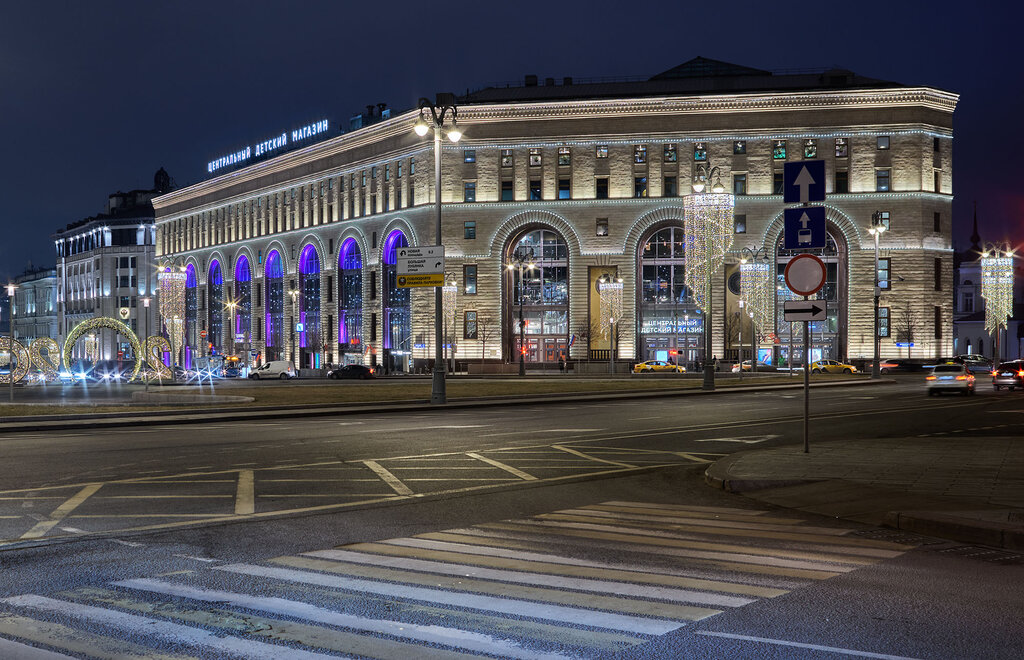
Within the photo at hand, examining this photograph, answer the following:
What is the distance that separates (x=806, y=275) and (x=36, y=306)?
192183mm

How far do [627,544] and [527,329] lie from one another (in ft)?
275

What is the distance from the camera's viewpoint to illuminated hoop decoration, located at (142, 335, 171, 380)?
56.8 m

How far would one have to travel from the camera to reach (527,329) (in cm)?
9356

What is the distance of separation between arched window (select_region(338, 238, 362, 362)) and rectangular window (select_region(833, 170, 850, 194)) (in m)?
47.1

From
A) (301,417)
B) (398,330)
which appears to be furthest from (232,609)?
(398,330)

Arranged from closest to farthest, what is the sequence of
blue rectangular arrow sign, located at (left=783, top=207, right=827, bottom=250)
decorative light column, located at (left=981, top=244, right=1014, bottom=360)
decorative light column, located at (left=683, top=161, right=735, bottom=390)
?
blue rectangular arrow sign, located at (left=783, top=207, right=827, bottom=250) → decorative light column, located at (left=683, top=161, right=735, bottom=390) → decorative light column, located at (left=981, top=244, right=1014, bottom=360)

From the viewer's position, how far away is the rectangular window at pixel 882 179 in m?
86.8

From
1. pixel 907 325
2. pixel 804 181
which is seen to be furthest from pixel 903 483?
pixel 907 325

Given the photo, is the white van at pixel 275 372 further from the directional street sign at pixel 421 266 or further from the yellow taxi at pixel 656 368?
the directional street sign at pixel 421 266

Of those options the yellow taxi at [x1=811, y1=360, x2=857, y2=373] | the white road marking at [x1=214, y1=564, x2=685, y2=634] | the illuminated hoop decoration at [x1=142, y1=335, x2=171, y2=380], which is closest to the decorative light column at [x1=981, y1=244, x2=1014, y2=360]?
the yellow taxi at [x1=811, y1=360, x2=857, y2=373]

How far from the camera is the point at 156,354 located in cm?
5884

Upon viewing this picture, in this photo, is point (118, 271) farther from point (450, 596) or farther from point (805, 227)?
point (450, 596)

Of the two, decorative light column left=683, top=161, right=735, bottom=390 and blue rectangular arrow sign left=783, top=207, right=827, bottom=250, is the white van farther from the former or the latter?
blue rectangular arrow sign left=783, top=207, right=827, bottom=250

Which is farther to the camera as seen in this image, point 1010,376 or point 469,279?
point 469,279
